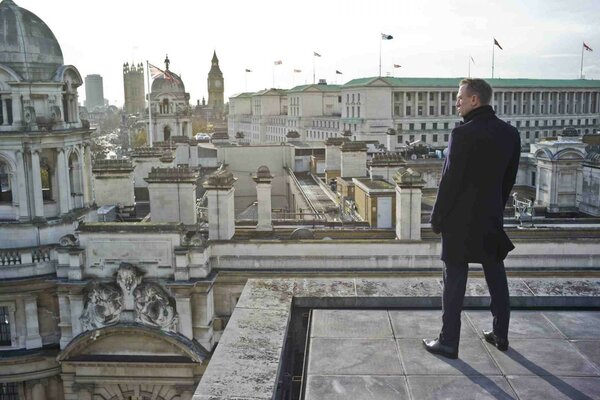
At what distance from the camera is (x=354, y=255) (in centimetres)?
2178

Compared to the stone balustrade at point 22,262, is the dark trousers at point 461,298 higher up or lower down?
higher up

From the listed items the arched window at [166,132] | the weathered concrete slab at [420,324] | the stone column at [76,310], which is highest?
the arched window at [166,132]

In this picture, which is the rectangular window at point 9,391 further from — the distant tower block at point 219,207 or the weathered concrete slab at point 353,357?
the weathered concrete slab at point 353,357

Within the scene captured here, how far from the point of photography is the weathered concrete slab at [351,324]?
7.61 meters

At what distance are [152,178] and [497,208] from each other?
18.9 metres

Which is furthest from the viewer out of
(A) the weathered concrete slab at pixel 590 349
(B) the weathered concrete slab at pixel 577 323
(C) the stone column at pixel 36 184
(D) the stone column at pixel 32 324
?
(C) the stone column at pixel 36 184

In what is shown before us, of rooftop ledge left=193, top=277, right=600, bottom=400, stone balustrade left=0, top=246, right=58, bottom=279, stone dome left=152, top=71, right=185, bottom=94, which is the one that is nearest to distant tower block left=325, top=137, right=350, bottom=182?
stone dome left=152, top=71, right=185, bottom=94

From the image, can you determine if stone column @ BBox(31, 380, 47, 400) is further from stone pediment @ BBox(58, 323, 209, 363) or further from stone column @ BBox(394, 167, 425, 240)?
stone column @ BBox(394, 167, 425, 240)

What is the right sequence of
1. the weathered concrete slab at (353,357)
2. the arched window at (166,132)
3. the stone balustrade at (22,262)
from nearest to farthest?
1. the weathered concrete slab at (353,357)
2. the stone balustrade at (22,262)
3. the arched window at (166,132)

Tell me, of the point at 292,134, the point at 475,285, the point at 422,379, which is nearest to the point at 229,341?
the point at 422,379

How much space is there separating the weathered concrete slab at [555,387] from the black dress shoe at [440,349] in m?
0.67

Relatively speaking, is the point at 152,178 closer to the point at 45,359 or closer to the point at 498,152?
the point at 45,359

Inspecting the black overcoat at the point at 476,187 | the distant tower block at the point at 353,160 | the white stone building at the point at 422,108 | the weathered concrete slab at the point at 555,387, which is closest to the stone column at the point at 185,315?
the black overcoat at the point at 476,187

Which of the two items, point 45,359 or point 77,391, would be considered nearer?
point 77,391
